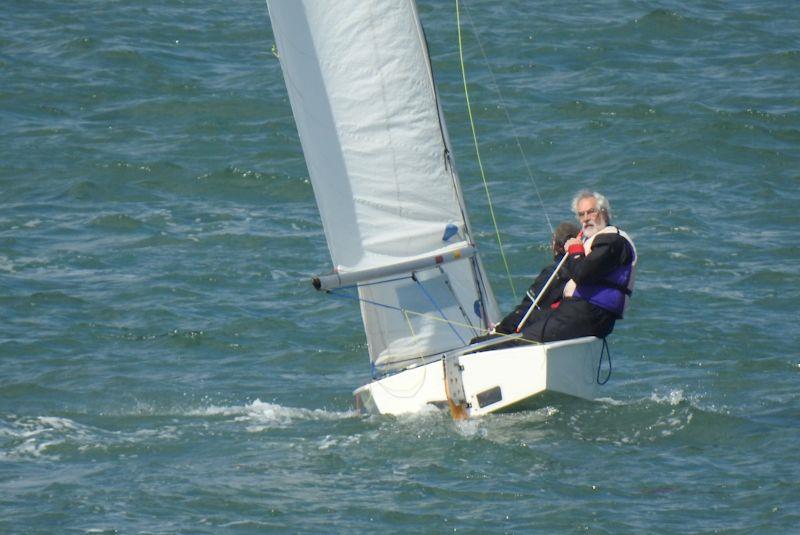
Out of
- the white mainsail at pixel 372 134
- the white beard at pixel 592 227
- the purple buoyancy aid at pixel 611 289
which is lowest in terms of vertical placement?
the purple buoyancy aid at pixel 611 289

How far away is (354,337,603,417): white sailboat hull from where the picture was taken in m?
7.89

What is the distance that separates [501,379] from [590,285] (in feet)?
2.57

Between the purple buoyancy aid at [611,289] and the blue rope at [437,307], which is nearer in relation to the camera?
the purple buoyancy aid at [611,289]

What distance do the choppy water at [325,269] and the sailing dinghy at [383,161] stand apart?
270mm

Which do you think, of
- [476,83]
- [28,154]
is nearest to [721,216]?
[476,83]

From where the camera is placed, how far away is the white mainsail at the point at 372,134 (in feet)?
27.2

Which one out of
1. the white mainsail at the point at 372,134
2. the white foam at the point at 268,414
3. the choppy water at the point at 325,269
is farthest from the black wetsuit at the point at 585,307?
the white foam at the point at 268,414

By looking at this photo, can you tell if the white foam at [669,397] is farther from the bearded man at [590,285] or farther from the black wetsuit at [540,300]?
the black wetsuit at [540,300]

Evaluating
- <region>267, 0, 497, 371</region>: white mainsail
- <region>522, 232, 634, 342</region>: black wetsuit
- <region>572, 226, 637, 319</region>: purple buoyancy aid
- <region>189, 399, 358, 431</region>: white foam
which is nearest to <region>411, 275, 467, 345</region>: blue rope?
<region>267, 0, 497, 371</region>: white mainsail

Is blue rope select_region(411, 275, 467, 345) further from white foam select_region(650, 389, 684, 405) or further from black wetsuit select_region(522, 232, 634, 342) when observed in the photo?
white foam select_region(650, 389, 684, 405)

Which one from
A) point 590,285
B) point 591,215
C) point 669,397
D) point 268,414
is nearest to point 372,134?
point 591,215

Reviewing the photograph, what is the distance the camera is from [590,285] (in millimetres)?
8219

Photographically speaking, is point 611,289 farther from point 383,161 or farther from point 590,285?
point 383,161

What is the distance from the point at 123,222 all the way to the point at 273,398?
15.7 feet
